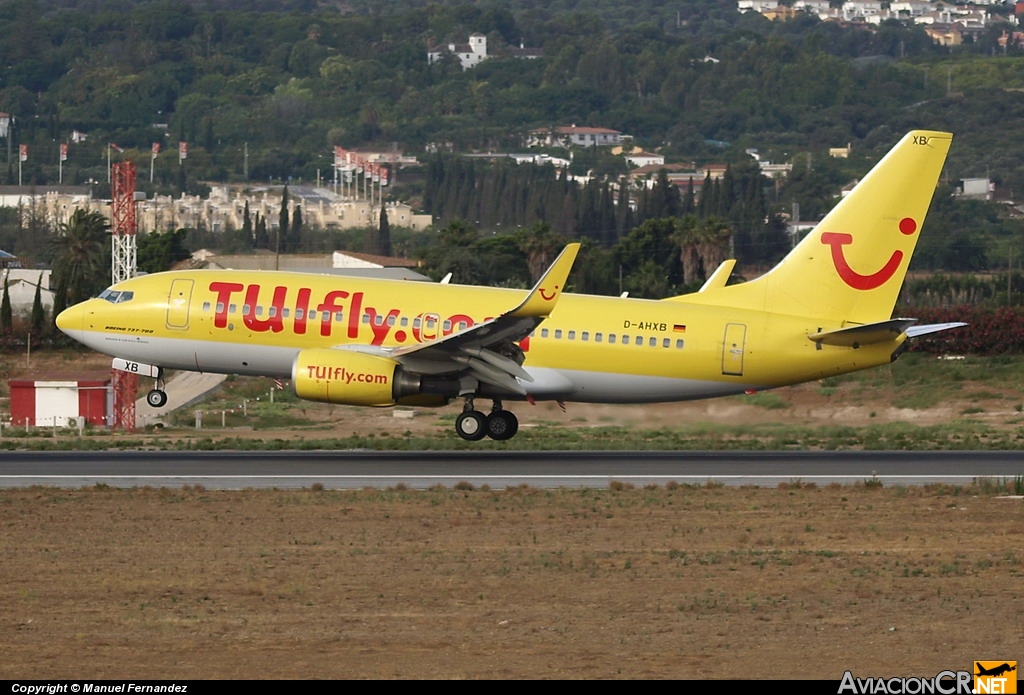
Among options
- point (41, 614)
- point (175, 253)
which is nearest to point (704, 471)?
point (41, 614)

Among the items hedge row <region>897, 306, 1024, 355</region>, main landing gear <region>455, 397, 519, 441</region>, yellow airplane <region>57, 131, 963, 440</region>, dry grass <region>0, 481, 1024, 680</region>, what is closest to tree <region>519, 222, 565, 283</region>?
hedge row <region>897, 306, 1024, 355</region>

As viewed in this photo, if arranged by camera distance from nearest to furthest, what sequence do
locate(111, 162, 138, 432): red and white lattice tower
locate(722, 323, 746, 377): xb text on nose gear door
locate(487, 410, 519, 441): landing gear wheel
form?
1. locate(722, 323, 746, 377): xb text on nose gear door
2. locate(487, 410, 519, 441): landing gear wheel
3. locate(111, 162, 138, 432): red and white lattice tower

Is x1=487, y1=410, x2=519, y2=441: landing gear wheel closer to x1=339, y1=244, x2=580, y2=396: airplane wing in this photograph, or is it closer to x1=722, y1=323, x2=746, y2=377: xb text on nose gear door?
x1=339, y1=244, x2=580, y2=396: airplane wing

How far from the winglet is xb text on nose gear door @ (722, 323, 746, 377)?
5395mm

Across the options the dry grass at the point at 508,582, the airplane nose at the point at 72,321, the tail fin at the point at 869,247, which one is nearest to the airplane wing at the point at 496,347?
the dry grass at the point at 508,582

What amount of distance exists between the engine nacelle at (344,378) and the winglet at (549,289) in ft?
11.1

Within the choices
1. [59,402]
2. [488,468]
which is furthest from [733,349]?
[59,402]

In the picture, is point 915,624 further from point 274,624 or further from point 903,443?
point 903,443

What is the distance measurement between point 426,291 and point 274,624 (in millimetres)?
21338

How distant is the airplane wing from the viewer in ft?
123

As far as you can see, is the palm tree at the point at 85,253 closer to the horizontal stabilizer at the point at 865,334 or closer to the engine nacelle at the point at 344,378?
the engine nacelle at the point at 344,378

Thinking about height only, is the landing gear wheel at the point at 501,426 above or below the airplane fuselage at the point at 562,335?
below

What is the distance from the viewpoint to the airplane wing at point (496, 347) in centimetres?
3744

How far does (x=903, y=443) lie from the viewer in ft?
145
